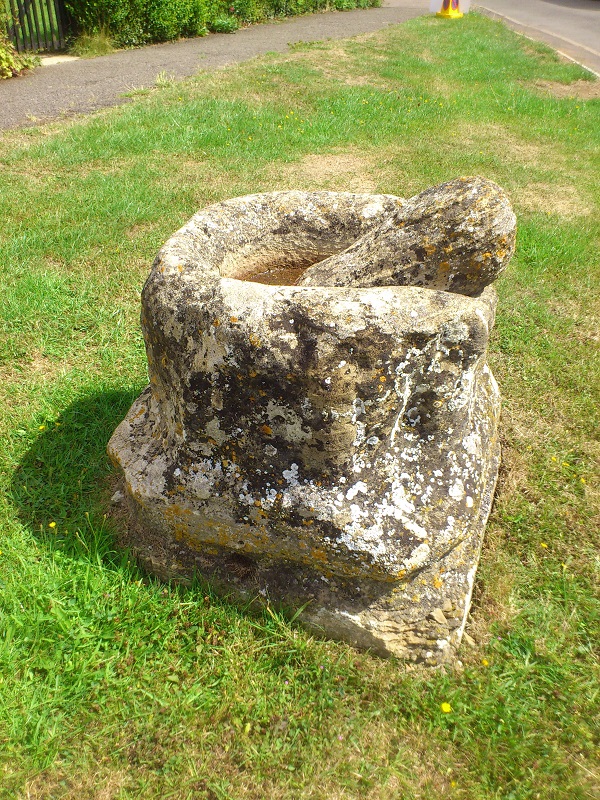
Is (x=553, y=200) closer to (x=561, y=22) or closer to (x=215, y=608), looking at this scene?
(x=215, y=608)

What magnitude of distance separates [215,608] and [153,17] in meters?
14.5

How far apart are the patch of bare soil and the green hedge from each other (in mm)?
7862

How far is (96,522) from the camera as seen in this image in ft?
10.9

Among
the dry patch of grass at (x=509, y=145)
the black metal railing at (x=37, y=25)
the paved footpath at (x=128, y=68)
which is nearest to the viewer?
the dry patch of grass at (x=509, y=145)

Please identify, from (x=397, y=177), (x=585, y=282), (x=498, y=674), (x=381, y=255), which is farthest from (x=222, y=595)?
(x=397, y=177)

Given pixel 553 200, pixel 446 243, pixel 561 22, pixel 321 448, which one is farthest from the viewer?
pixel 561 22

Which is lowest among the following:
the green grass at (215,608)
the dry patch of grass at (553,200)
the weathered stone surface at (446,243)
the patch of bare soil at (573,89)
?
the green grass at (215,608)

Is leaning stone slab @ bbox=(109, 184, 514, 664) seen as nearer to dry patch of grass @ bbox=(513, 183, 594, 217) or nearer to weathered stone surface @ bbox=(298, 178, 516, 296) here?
weathered stone surface @ bbox=(298, 178, 516, 296)

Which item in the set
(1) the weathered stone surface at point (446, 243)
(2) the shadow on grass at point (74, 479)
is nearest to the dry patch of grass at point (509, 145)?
(1) the weathered stone surface at point (446, 243)

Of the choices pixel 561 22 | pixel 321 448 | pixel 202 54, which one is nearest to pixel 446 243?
pixel 321 448

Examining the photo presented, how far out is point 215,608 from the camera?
2.93m

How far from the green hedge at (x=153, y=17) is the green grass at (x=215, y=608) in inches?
299

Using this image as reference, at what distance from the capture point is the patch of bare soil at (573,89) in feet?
40.1

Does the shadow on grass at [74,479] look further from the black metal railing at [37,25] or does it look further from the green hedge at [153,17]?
the green hedge at [153,17]
